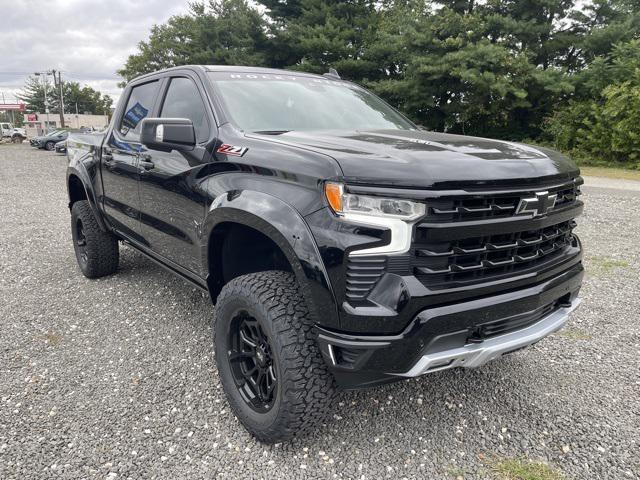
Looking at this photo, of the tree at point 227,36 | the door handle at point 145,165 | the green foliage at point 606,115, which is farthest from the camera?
the tree at point 227,36

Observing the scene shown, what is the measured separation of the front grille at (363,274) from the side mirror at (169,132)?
132cm

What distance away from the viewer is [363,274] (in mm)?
1817

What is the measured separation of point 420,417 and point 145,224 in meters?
2.31

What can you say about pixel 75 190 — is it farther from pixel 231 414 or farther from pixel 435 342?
pixel 435 342

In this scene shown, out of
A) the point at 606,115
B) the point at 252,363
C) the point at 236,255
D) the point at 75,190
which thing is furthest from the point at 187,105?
the point at 606,115

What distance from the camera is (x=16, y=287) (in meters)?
4.51

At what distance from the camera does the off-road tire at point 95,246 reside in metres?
4.45

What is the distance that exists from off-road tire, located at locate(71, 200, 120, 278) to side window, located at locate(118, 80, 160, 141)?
1049 mm

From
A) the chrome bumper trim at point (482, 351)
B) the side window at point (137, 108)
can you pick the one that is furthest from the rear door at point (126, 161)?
the chrome bumper trim at point (482, 351)

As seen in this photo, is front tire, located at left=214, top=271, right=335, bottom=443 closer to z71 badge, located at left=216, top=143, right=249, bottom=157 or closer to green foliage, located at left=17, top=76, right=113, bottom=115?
z71 badge, located at left=216, top=143, right=249, bottom=157

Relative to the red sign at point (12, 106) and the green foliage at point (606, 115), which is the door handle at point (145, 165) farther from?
the red sign at point (12, 106)

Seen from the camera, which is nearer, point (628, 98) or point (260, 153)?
point (260, 153)

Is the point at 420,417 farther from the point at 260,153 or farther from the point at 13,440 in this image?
the point at 13,440

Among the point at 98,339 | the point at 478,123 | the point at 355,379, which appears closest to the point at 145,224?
the point at 98,339
